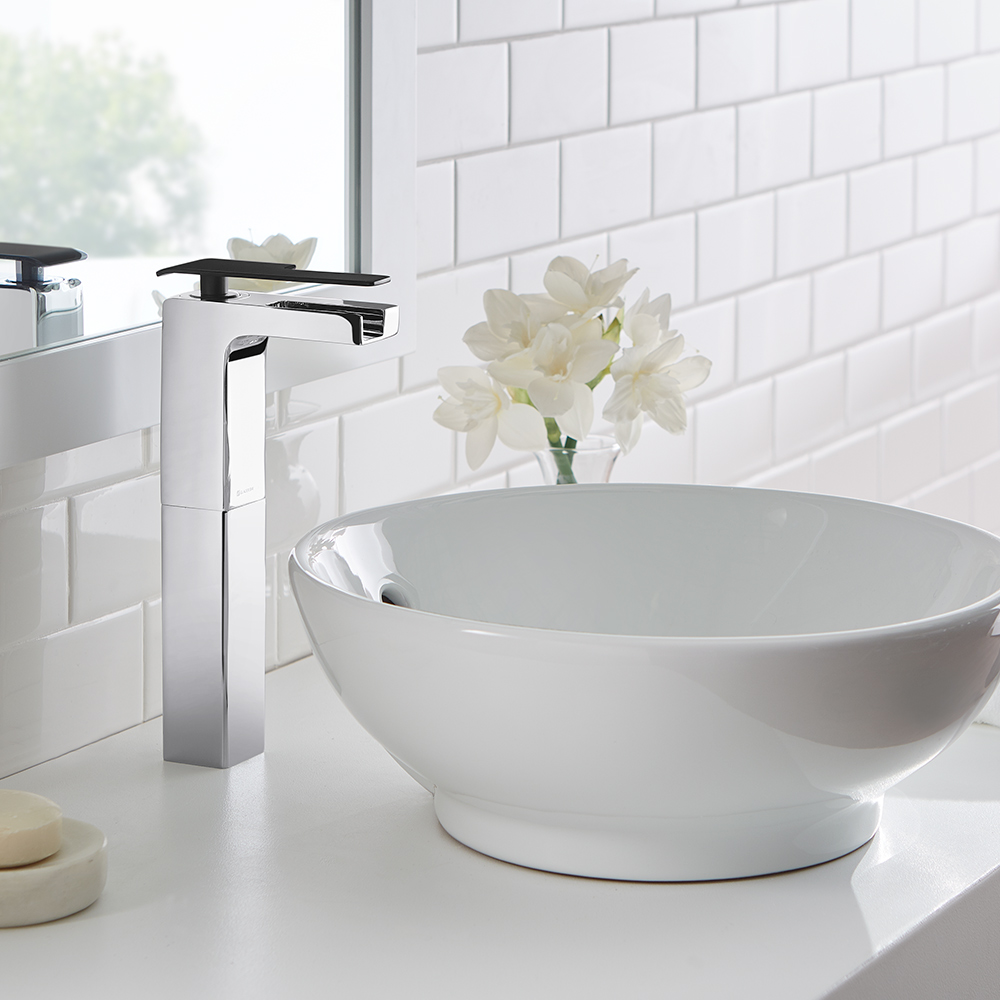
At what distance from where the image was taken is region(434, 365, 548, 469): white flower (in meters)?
1.01

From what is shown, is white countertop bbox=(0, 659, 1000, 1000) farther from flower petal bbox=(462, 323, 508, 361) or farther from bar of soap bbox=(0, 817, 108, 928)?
flower petal bbox=(462, 323, 508, 361)

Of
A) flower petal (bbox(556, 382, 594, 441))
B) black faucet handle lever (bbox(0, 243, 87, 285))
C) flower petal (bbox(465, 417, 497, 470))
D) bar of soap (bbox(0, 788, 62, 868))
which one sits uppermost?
black faucet handle lever (bbox(0, 243, 87, 285))

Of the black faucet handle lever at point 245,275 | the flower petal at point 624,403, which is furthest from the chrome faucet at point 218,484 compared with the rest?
the flower petal at point 624,403

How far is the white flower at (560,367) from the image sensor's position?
98 cm

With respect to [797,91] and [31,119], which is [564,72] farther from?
[31,119]

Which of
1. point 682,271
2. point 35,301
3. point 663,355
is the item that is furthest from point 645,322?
point 682,271

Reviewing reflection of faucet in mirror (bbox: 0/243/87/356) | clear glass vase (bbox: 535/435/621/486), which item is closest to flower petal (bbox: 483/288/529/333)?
clear glass vase (bbox: 535/435/621/486)

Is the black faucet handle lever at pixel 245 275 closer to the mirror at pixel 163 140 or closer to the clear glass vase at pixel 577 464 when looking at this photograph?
the mirror at pixel 163 140

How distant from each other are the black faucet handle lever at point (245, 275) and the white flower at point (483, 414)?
0.59 ft

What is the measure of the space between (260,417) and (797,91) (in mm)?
971

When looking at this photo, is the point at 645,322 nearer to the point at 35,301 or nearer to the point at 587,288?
the point at 587,288

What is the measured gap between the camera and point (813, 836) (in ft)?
2.45

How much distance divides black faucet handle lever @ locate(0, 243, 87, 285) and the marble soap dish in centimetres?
31

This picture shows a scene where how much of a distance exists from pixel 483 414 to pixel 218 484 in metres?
0.23
